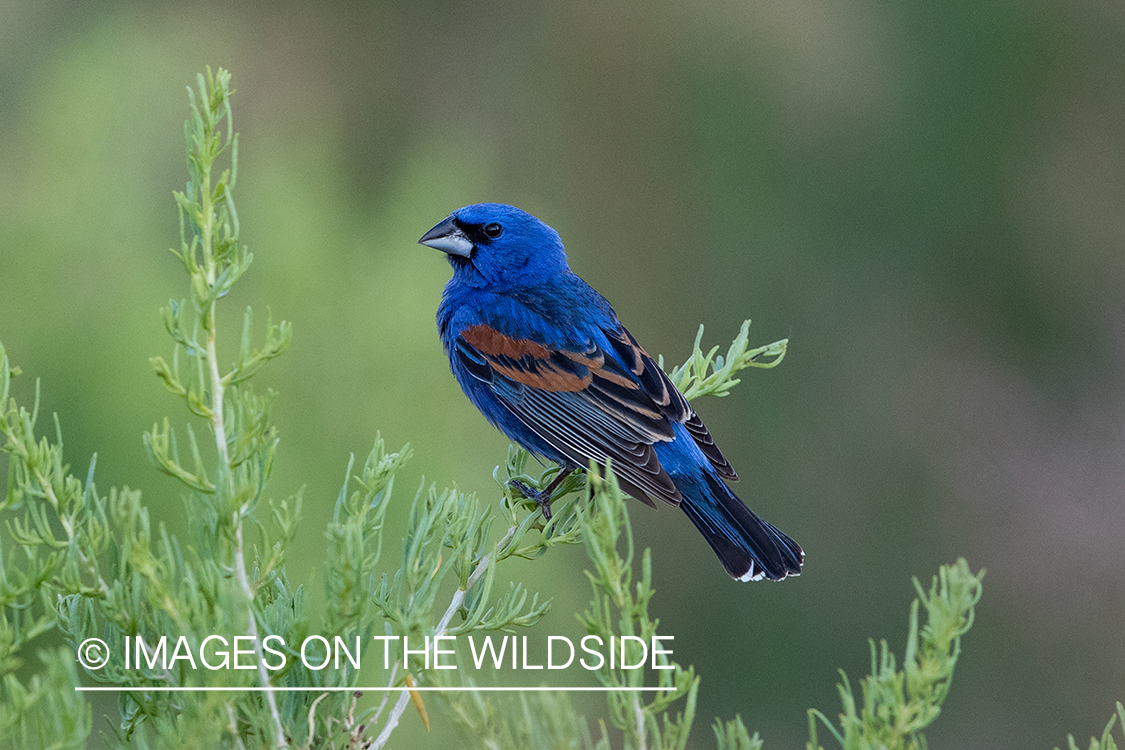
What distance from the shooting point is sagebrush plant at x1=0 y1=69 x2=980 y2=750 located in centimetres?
107

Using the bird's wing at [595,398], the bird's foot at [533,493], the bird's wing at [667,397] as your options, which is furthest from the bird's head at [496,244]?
the bird's foot at [533,493]

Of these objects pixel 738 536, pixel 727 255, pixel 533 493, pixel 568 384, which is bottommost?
pixel 738 536

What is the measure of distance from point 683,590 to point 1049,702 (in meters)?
1.78

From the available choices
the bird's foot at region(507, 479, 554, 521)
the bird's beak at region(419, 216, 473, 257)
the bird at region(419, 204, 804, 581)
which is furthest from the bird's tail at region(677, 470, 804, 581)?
the bird's beak at region(419, 216, 473, 257)

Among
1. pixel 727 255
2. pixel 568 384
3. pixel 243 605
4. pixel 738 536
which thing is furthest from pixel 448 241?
pixel 727 255

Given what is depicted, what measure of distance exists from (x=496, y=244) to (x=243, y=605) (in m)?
2.14

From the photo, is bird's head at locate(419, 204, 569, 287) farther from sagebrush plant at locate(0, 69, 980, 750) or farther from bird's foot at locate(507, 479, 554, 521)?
sagebrush plant at locate(0, 69, 980, 750)

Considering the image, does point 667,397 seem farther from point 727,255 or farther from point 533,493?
point 727,255

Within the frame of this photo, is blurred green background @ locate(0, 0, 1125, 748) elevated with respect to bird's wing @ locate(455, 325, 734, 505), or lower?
elevated

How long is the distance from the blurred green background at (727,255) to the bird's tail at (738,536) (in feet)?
4.33

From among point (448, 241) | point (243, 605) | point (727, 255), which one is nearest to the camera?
point (243, 605)

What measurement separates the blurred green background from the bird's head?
746 millimetres

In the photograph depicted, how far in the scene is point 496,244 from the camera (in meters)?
3.11

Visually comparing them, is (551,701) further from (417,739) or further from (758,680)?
(758,680)
